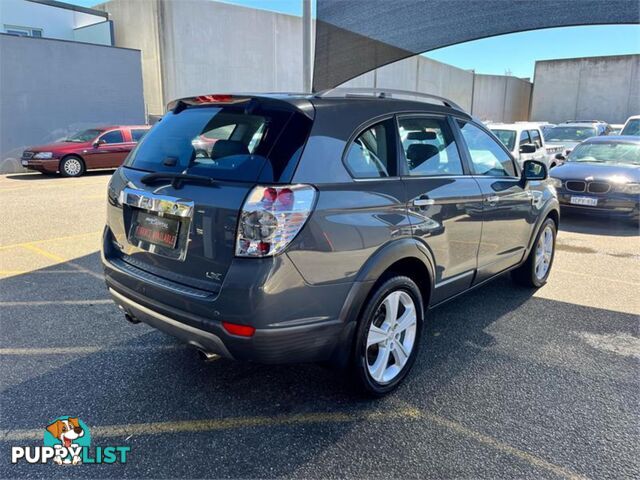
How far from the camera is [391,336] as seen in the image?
2.99 meters

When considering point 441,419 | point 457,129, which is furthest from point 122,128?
point 441,419

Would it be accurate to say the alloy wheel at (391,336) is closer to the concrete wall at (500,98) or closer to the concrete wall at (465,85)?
the concrete wall at (465,85)

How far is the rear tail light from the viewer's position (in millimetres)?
2289

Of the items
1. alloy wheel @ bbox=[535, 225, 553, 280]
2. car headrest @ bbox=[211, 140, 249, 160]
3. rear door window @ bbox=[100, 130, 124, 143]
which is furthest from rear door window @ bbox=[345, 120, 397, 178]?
rear door window @ bbox=[100, 130, 124, 143]

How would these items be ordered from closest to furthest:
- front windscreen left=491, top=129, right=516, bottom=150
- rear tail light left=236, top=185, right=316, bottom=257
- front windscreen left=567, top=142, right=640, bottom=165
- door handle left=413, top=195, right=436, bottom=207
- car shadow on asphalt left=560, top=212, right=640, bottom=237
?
rear tail light left=236, top=185, right=316, bottom=257, door handle left=413, top=195, right=436, bottom=207, car shadow on asphalt left=560, top=212, right=640, bottom=237, front windscreen left=567, top=142, right=640, bottom=165, front windscreen left=491, top=129, right=516, bottom=150

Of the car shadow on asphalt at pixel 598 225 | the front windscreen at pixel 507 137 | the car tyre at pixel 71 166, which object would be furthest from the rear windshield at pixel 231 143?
the car tyre at pixel 71 166

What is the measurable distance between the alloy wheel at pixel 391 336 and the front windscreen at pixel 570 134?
16.0m

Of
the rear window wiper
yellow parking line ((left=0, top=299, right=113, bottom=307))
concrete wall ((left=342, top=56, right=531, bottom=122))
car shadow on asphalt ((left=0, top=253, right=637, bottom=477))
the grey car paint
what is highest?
concrete wall ((left=342, top=56, right=531, bottom=122))

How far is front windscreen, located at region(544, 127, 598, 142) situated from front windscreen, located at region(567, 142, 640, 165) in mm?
7203

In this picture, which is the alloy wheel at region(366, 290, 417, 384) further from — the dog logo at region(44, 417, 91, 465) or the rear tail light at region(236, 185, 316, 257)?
the dog logo at region(44, 417, 91, 465)

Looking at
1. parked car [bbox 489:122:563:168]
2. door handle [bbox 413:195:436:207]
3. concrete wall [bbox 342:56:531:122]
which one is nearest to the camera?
door handle [bbox 413:195:436:207]

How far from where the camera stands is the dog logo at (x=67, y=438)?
2.43 metres

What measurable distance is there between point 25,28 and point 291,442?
24537 mm

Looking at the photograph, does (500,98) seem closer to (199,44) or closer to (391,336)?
(199,44)
